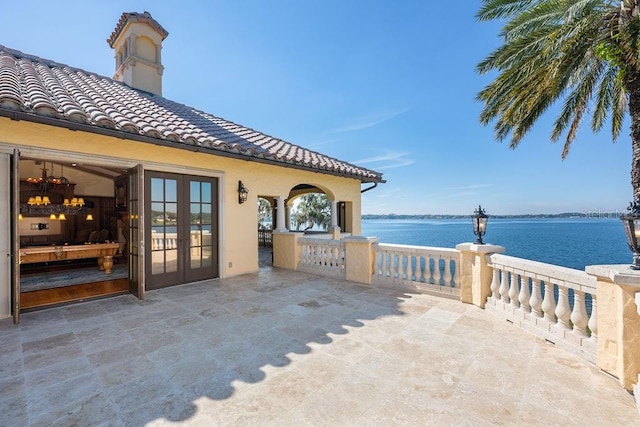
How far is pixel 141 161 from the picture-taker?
5672 millimetres

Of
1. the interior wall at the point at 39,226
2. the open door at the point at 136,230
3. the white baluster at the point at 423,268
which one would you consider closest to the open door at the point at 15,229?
the open door at the point at 136,230

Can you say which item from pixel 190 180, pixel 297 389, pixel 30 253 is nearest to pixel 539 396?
pixel 297 389

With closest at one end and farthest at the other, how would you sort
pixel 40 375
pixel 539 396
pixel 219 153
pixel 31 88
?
pixel 539 396
pixel 40 375
pixel 31 88
pixel 219 153

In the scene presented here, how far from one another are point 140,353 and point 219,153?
4.17m

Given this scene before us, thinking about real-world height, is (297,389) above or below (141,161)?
below

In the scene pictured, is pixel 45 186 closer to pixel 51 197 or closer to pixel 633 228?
pixel 51 197

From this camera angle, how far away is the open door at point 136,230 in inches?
207

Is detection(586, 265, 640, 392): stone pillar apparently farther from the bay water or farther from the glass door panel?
the glass door panel

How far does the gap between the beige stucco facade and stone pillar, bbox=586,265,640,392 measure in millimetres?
6810

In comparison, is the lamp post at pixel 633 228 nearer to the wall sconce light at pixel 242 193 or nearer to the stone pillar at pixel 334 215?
the wall sconce light at pixel 242 193

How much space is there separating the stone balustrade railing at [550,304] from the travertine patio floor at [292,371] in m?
0.16

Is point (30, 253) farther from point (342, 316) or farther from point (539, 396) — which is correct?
point (539, 396)

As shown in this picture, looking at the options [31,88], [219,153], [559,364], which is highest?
[31,88]

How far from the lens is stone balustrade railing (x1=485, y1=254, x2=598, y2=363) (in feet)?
9.89
